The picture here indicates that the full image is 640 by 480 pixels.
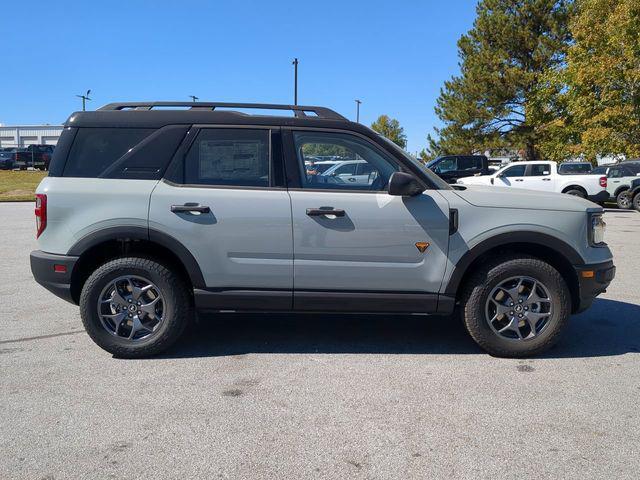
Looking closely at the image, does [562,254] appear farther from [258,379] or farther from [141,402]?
[141,402]

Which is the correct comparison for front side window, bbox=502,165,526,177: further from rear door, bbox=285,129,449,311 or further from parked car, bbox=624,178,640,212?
rear door, bbox=285,129,449,311

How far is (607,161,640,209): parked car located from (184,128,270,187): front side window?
17963 mm

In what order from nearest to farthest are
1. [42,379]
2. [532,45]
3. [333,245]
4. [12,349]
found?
[42,379], [333,245], [12,349], [532,45]

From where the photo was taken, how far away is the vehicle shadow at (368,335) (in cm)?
455

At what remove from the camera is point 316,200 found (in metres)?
4.17

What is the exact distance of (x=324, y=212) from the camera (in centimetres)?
413

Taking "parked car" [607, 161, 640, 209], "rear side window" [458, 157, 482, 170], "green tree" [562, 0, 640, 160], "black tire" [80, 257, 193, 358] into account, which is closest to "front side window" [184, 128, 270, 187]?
"black tire" [80, 257, 193, 358]

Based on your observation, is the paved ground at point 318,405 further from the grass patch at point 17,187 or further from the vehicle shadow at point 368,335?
the grass patch at point 17,187

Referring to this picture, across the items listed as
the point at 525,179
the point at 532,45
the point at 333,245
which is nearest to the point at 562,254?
the point at 333,245

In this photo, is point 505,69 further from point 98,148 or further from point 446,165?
point 98,148

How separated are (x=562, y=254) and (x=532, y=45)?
2855cm

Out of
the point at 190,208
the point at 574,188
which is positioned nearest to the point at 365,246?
the point at 190,208

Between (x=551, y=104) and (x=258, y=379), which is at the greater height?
(x=551, y=104)

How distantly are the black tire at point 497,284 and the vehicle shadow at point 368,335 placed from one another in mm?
260
